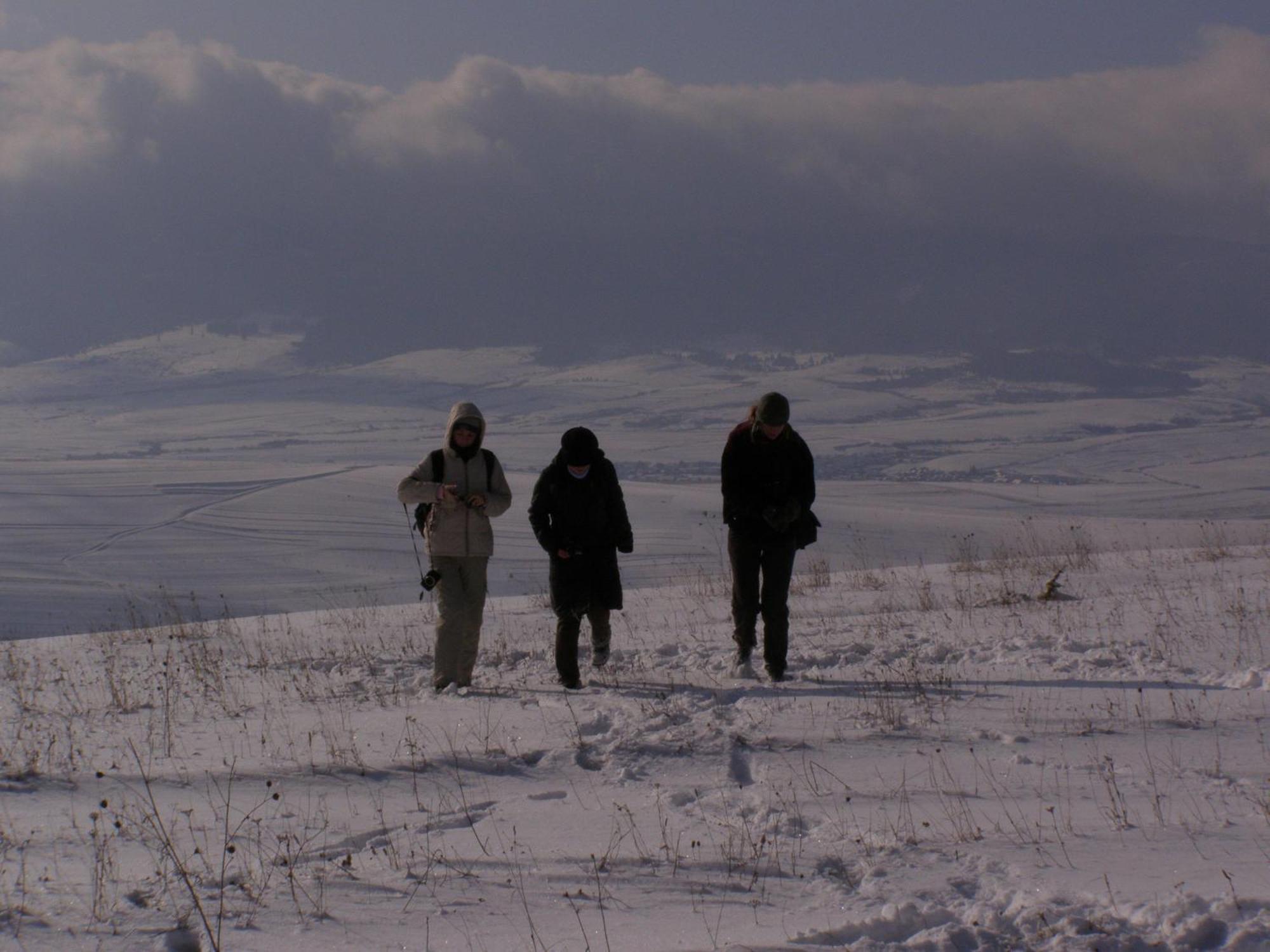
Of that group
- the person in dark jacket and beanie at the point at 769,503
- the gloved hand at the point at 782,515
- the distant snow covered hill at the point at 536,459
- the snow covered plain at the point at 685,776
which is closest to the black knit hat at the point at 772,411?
the person in dark jacket and beanie at the point at 769,503

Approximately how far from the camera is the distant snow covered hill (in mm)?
25969

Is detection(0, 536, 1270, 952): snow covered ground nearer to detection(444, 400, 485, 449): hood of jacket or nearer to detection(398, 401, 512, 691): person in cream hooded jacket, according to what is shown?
detection(398, 401, 512, 691): person in cream hooded jacket

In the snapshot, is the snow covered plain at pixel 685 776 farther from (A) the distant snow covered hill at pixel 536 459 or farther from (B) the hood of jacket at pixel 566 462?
(A) the distant snow covered hill at pixel 536 459

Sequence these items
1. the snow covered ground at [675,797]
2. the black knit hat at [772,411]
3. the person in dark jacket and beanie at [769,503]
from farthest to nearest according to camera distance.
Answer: the person in dark jacket and beanie at [769,503] < the black knit hat at [772,411] < the snow covered ground at [675,797]

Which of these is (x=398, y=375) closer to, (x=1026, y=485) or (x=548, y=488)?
(x=1026, y=485)

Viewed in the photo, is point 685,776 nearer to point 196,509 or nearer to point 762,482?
point 762,482

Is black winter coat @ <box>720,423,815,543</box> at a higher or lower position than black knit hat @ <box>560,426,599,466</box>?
lower

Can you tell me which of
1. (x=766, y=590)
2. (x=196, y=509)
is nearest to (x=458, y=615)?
(x=766, y=590)

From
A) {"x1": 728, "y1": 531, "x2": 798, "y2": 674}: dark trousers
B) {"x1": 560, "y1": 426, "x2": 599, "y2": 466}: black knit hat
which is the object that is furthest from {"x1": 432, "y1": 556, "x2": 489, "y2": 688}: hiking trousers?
{"x1": 728, "y1": 531, "x2": 798, "y2": 674}: dark trousers

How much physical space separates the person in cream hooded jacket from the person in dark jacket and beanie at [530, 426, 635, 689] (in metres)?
0.31

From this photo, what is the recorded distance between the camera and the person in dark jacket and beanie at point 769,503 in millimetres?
6867

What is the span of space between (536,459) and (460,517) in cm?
6361

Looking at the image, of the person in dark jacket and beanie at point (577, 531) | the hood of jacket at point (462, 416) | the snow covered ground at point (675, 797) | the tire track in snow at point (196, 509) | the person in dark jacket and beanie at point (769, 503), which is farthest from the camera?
the tire track in snow at point (196, 509)

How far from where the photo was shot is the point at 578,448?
7031 mm
